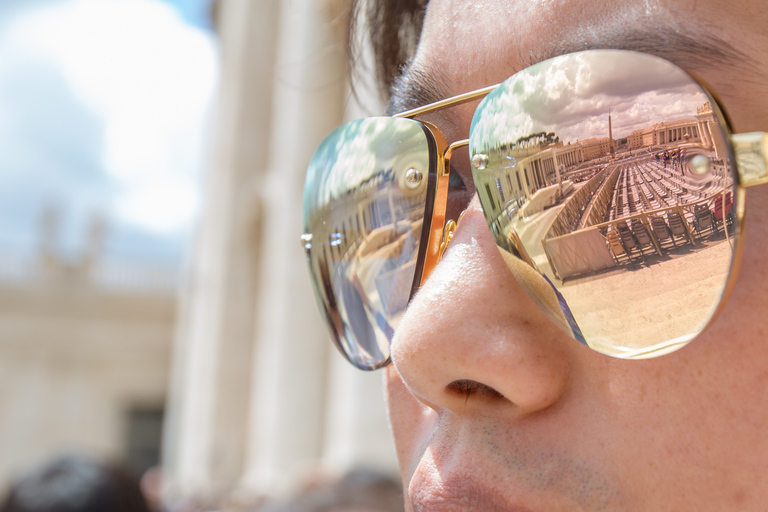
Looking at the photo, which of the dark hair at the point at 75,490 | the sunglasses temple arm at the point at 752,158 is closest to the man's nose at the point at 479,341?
the sunglasses temple arm at the point at 752,158

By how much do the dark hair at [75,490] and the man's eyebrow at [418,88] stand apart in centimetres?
A: 185

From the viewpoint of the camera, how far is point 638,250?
0.58m

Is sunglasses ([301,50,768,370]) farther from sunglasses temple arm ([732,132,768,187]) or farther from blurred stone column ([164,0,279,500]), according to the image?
blurred stone column ([164,0,279,500])

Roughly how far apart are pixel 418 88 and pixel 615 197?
14.3 inches

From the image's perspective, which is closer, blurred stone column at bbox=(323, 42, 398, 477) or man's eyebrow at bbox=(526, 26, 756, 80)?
man's eyebrow at bbox=(526, 26, 756, 80)

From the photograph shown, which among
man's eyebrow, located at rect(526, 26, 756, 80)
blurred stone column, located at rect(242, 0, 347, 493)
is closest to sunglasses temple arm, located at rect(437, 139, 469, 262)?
man's eyebrow, located at rect(526, 26, 756, 80)

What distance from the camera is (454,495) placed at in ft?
2.07

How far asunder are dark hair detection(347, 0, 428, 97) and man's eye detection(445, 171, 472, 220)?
0.60 meters

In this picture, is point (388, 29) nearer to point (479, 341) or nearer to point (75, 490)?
point (479, 341)

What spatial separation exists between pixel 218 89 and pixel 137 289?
17.7 feet

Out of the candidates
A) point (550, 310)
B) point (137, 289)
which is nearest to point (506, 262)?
point (550, 310)

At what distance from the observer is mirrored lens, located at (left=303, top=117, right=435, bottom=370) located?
845 millimetres

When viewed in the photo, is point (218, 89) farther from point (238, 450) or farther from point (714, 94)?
point (714, 94)

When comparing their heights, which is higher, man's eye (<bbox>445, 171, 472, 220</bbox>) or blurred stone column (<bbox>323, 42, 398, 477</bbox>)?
man's eye (<bbox>445, 171, 472, 220</bbox>)
